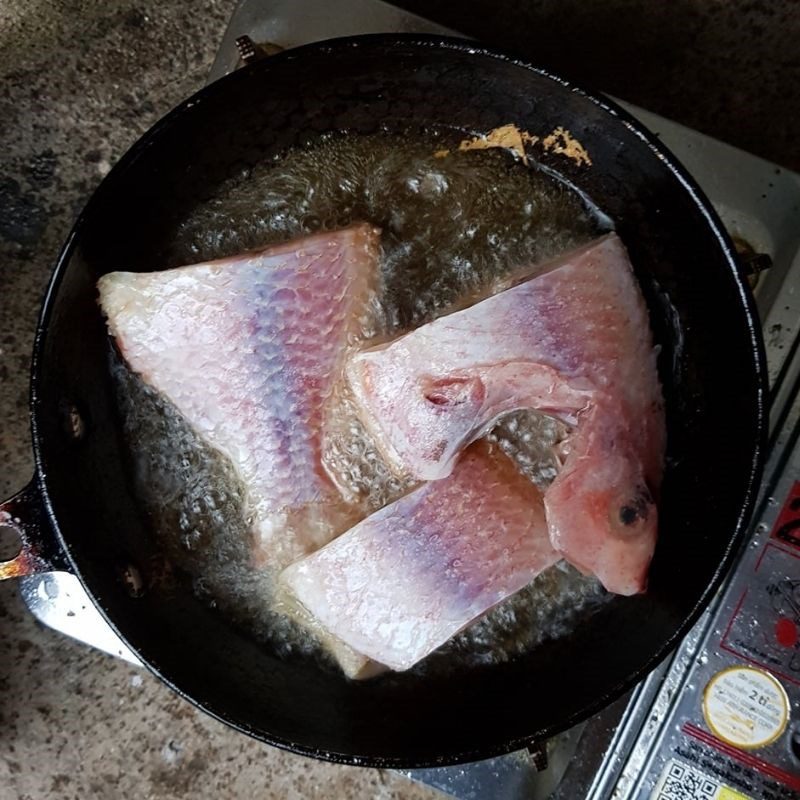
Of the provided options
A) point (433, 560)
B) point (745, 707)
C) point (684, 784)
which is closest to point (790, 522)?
point (745, 707)

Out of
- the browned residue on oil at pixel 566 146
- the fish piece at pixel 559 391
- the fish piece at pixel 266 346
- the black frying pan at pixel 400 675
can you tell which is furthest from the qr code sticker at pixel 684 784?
the browned residue on oil at pixel 566 146

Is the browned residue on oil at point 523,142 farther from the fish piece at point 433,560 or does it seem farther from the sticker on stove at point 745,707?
the sticker on stove at point 745,707

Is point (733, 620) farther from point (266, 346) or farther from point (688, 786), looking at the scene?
point (266, 346)

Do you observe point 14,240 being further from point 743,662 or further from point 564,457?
point 743,662

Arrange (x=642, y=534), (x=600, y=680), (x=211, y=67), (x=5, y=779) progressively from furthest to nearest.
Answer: (x=5, y=779), (x=211, y=67), (x=600, y=680), (x=642, y=534)

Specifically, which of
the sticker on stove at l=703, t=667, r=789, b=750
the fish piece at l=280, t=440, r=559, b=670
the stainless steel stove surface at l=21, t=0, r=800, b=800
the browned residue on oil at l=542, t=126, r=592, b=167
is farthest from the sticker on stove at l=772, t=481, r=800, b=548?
the browned residue on oil at l=542, t=126, r=592, b=167

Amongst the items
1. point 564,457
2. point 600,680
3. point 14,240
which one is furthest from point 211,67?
point 600,680
